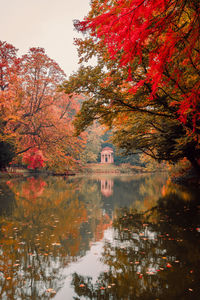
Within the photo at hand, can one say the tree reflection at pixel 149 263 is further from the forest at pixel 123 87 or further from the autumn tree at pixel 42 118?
the autumn tree at pixel 42 118

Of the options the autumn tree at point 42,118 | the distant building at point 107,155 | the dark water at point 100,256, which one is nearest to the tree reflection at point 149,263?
the dark water at point 100,256

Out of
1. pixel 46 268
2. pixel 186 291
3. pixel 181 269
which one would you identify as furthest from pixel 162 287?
pixel 46 268

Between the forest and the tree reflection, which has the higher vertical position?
the forest

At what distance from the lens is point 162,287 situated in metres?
3.86

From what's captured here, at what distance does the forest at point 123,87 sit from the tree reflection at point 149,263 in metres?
2.80

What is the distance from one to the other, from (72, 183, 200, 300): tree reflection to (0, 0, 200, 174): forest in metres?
2.80

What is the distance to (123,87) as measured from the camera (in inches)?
354

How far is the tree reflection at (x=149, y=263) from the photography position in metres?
3.76

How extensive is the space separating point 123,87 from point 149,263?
252 inches

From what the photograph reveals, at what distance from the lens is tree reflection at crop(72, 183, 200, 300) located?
3.76 m

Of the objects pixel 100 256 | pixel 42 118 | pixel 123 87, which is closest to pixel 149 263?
pixel 100 256

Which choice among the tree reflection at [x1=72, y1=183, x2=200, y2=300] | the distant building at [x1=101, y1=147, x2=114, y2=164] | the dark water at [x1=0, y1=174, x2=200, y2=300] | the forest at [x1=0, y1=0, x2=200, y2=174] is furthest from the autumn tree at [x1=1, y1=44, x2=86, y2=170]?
the distant building at [x1=101, y1=147, x2=114, y2=164]

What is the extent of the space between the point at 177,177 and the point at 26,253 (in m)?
20.2

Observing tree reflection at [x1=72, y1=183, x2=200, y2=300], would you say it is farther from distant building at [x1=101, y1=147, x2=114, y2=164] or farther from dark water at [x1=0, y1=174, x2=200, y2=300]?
distant building at [x1=101, y1=147, x2=114, y2=164]
